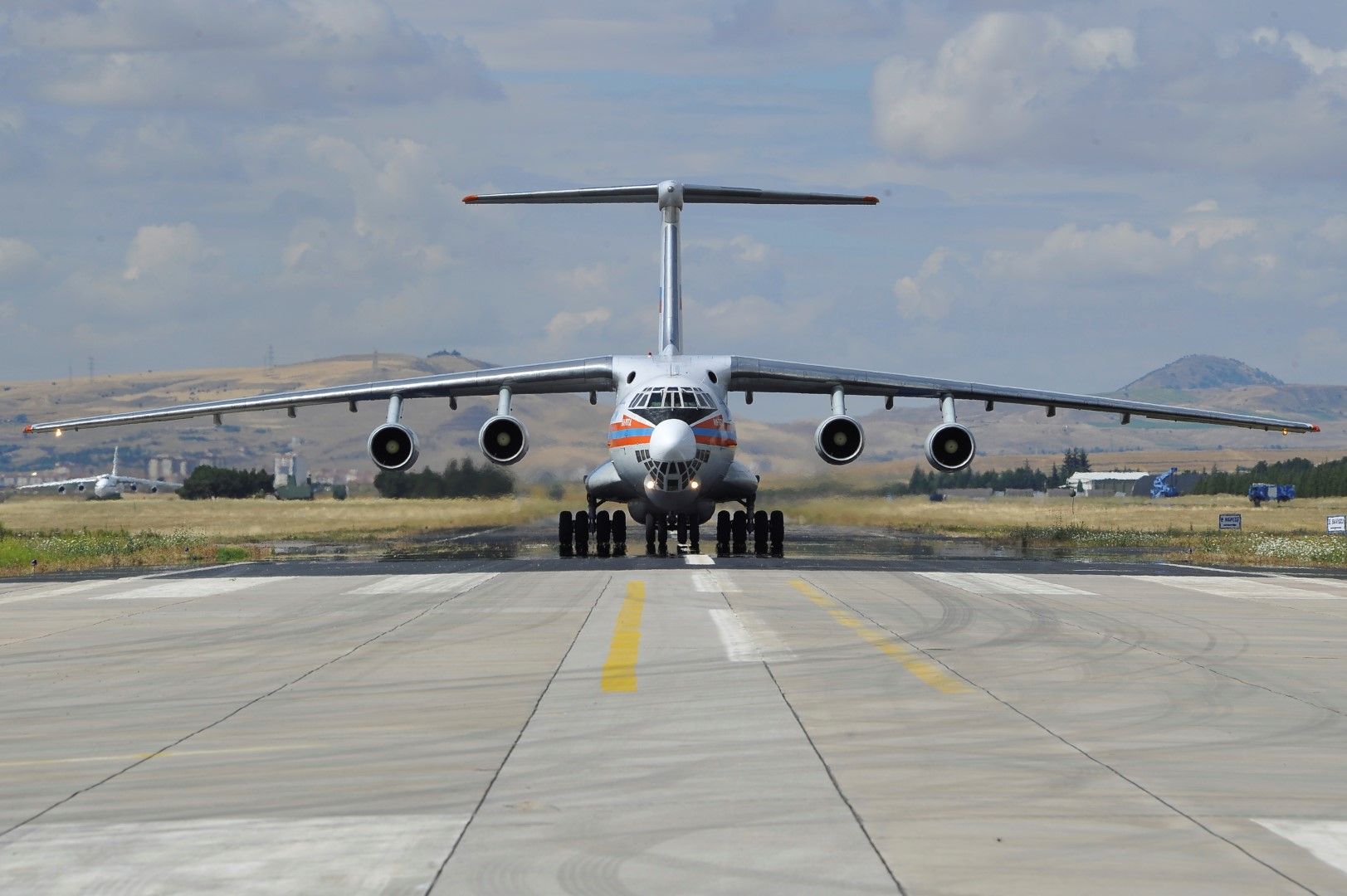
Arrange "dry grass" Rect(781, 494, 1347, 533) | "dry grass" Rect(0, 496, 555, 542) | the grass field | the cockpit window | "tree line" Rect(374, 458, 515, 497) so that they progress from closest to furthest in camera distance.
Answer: the cockpit window
the grass field
"tree line" Rect(374, 458, 515, 497)
"dry grass" Rect(781, 494, 1347, 533)
"dry grass" Rect(0, 496, 555, 542)

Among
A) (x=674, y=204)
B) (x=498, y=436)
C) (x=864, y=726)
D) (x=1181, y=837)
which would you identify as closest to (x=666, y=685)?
(x=864, y=726)

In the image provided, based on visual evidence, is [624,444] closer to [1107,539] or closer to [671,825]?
[1107,539]

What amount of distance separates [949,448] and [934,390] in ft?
5.82

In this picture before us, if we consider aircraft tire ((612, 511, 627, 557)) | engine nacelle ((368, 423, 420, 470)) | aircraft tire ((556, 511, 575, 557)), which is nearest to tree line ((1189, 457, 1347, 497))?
aircraft tire ((612, 511, 627, 557))

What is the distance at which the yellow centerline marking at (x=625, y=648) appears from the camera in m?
11.0

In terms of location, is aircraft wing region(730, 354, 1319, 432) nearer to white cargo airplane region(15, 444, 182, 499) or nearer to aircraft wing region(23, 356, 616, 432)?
aircraft wing region(23, 356, 616, 432)

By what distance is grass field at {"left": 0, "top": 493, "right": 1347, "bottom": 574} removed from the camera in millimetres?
30672

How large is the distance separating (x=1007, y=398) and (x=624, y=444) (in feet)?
25.3

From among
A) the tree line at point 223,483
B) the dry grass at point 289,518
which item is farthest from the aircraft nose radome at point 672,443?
the tree line at point 223,483

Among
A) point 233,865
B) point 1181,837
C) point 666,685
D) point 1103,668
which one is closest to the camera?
point 233,865

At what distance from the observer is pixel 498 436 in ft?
93.9

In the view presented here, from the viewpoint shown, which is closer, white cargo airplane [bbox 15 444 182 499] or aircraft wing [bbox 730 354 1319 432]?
aircraft wing [bbox 730 354 1319 432]

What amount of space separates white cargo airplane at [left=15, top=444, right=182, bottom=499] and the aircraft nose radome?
70339 millimetres

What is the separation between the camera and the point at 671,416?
87.0 feet
